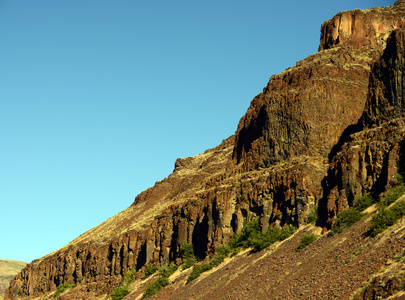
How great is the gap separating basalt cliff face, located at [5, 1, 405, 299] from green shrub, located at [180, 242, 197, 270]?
911mm

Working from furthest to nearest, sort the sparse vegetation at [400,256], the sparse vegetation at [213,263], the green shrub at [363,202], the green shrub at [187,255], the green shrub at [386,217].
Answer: the green shrub at [187,255] < the sparse vegetation at [213,263] < the green shrub at [363,202] < the green shrub at [386,217] < the sparse vegetation at [400,256]

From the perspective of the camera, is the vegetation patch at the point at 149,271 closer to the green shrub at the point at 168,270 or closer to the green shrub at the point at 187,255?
the green shrub at the point at 168,270

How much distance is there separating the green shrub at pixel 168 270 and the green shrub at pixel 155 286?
1518 millimetres

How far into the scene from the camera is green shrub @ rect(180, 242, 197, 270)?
3748 inches

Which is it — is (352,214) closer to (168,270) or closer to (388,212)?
(388,212)

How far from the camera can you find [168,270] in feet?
320

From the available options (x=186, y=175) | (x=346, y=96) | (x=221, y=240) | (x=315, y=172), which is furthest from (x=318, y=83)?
(x=186, y=175)

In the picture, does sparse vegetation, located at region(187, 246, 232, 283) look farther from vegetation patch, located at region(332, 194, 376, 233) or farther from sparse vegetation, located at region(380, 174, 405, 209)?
sparse vegetation, located at region(380, 174, 405, 209)

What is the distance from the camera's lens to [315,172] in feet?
277

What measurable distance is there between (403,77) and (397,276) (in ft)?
116

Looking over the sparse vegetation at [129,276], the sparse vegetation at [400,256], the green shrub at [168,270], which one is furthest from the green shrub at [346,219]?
the sparse vegetation at [129,276]

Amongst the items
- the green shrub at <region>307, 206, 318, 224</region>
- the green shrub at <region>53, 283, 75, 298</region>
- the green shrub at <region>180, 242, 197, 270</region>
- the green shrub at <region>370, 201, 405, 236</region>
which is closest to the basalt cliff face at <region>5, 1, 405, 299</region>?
the green shrub at <region>307, 206, 318, 224</region>

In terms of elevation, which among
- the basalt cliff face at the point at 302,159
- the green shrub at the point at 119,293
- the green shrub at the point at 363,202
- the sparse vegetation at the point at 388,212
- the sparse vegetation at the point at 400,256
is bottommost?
the green shrub at the point at 119,293

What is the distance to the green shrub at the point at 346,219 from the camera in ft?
224
